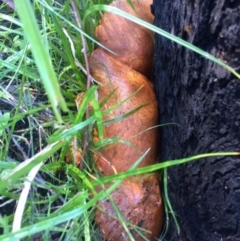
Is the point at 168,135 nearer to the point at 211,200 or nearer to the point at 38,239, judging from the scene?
the point at 211,200

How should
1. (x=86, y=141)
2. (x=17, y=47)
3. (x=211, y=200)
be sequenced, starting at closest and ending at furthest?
1. (x=211, y=200)
2. (x=86, y=141)
3. (x=17, y=47)

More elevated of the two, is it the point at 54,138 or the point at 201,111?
A: the point at 54,138

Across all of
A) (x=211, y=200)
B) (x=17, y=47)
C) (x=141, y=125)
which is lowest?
(x=211, y=200)

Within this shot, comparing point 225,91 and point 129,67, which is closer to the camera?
point 225,91

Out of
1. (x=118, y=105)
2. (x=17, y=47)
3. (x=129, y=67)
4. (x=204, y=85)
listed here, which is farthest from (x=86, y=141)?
(x=17, y=47)

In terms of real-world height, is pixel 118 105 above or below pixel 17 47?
below

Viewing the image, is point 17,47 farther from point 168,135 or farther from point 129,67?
point 168,135

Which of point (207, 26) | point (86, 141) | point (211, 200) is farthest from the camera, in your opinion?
point (86, 141)
